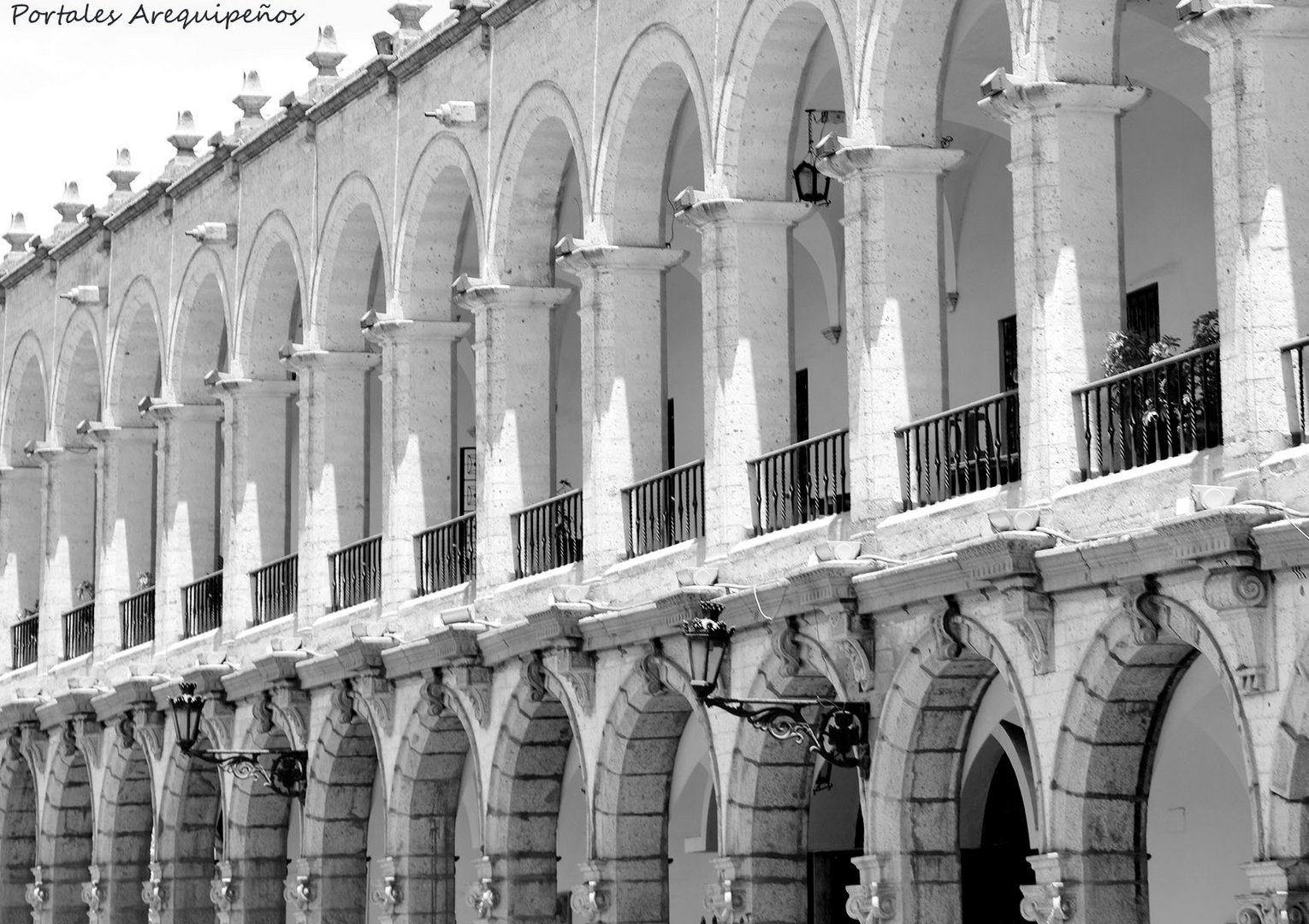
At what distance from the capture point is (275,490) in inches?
1080

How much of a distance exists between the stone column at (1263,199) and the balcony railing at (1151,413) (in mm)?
525

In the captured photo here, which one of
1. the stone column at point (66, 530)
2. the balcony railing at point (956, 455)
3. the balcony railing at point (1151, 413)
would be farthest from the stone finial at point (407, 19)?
the balcony railing at point (1151, 413)

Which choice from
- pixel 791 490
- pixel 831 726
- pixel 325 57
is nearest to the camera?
pixel 831 726

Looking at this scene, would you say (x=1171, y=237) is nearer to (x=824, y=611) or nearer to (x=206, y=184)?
(x=824, y=611)

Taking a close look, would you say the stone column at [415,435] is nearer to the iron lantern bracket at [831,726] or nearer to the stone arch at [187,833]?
the stone arch at [187,833]

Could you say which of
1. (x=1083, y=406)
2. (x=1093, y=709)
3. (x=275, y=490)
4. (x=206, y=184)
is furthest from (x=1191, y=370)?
(x=206, y=184)

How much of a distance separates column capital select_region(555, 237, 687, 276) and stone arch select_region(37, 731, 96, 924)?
12.3 meters

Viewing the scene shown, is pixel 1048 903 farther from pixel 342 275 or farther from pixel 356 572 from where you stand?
pixel 342 275

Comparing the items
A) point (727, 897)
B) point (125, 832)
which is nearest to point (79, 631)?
point (125, 832)

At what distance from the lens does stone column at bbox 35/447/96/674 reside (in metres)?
32.8

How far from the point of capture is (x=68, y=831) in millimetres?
31438

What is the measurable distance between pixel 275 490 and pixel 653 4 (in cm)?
844

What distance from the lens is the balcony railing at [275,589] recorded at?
26578 millimetres

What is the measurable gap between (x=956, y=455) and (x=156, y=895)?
43.6 ft
